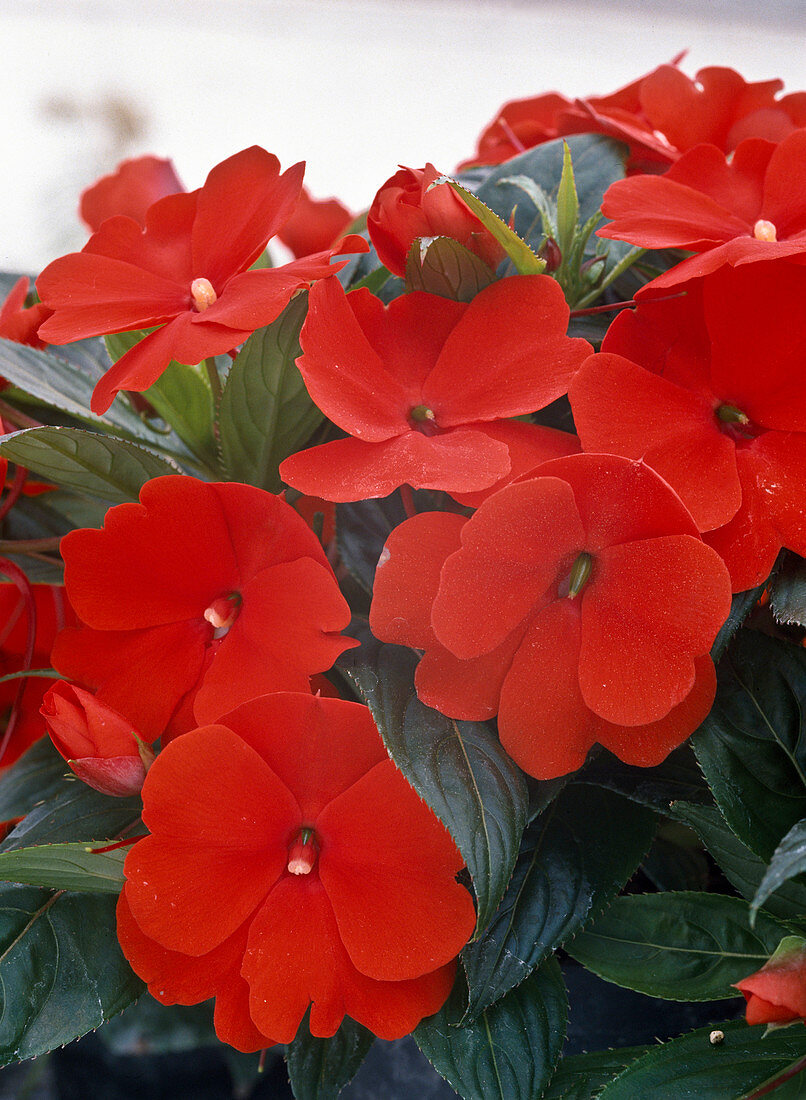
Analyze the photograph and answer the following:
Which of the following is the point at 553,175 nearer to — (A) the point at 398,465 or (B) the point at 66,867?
(A) the point at 398,465

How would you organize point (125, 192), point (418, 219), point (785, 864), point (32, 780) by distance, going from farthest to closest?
point (125, 192) < point (32, 780) < point (418, 219) < point (785, 864)

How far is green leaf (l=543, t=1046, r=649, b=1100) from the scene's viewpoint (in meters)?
0.45

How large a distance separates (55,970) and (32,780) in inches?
4.5

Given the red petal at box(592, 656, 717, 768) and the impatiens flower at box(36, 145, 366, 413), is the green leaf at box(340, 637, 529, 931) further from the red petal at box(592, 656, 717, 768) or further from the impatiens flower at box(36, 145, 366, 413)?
the impatiens flower at box(36, 145, 366, 413)

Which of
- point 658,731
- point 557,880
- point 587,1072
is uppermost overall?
point 658,731

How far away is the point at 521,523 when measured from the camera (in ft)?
1.09

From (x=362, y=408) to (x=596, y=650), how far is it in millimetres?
139

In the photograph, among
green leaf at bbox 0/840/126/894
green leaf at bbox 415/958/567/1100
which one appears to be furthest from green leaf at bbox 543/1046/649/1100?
green leaf at bbox 0/840/126/894

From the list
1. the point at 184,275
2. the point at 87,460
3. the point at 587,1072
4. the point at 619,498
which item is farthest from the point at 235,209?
the point at 587,1072

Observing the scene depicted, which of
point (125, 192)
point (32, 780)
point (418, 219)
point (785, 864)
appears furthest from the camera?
point (125, 192)

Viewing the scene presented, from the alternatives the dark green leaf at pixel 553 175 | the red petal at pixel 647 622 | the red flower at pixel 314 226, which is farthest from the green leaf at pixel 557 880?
the red flower at pixel 314 226

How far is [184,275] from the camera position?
47 cm

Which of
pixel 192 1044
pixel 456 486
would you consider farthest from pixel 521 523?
pixel 192 1044

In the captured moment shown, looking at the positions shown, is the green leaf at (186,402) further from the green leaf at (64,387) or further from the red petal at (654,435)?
the red petal at (654,435)
